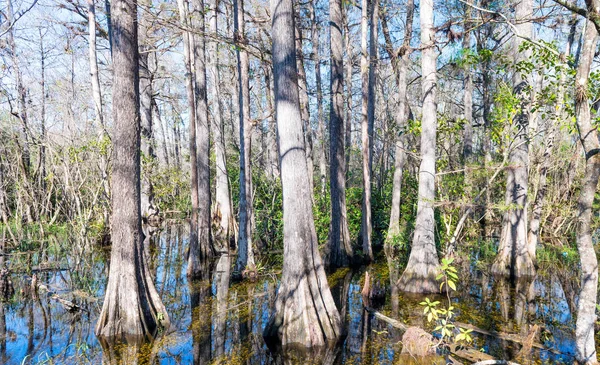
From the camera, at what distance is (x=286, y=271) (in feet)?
17.5

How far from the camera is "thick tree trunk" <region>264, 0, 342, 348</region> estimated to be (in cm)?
515

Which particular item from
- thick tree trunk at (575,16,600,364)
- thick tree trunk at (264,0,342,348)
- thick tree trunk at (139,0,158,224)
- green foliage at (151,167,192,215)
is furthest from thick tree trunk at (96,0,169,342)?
green foliage at (151,167,192,215)

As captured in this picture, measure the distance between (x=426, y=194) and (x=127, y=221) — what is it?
5403 millimetres

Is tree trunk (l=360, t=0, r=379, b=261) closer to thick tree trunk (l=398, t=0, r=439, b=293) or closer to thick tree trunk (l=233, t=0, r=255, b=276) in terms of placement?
thick tree trunk (l=398, t=0, r=439, b=293)

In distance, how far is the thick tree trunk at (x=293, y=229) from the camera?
A: 515 centimetres

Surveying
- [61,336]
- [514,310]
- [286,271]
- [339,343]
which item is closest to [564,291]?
[514,310]

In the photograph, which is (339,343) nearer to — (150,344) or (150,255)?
(150,344)

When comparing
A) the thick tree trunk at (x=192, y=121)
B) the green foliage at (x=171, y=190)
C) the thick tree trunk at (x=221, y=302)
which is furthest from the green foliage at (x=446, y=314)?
the green foliage at (x=171, y=190)

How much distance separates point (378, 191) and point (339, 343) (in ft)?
29.3

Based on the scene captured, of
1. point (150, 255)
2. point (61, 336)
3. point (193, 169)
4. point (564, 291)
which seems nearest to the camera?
point (61, 336)

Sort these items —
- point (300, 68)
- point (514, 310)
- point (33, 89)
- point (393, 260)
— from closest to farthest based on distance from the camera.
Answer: point (514, 310) → point (393, 260) → point (300, 68) → point (33, 89)

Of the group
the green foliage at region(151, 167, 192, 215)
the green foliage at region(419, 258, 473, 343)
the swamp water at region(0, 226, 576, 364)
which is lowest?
the swamp water at region(0, 226, 576, 364)

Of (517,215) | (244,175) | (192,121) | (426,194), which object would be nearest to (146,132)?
(192,121)

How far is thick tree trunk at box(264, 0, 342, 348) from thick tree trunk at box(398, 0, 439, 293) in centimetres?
271
